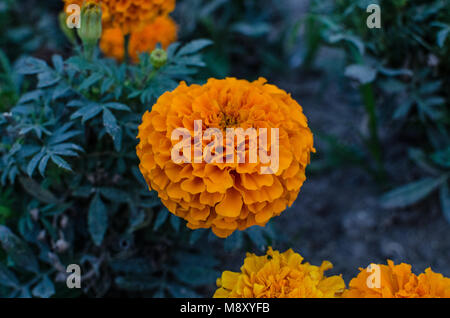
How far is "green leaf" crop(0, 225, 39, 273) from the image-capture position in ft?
4.56

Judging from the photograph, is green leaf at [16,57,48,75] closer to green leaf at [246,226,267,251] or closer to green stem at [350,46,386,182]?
green leaf at [246,226,267,251]

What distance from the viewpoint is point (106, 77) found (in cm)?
141

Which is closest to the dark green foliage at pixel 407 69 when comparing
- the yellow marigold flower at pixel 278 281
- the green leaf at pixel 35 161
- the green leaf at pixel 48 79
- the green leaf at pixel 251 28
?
the green leaf at pixel 251 28

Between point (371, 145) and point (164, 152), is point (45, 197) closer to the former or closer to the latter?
point (164, 152)

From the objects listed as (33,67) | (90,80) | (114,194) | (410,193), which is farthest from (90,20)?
(410,193)

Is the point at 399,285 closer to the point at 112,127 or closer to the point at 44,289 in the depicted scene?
the point at 112,127

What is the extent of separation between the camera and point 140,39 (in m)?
2.01

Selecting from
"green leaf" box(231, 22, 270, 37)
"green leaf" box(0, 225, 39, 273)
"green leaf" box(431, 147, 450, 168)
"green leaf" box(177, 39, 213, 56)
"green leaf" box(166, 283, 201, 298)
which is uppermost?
"green leaf" box(231, 22, 270, 37)

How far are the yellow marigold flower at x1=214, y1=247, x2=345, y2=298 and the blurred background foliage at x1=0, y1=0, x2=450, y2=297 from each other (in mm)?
286

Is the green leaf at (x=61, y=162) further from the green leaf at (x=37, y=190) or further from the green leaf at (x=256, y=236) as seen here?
the green leaf at (x=256, y=236)

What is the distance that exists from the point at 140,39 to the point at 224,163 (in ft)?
3.92

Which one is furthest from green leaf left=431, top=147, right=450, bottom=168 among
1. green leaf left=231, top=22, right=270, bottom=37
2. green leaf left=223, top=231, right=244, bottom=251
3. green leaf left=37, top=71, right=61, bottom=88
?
green leaf left=37, top=71, right=61, bottom=88

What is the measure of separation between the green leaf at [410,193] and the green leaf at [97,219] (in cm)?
114
